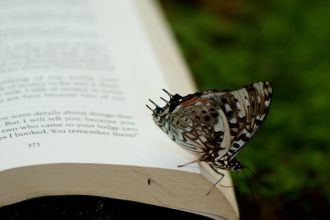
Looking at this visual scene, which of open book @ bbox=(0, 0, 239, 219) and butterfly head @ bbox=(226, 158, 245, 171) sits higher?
open book @ bbox=(0, 0, 239, 219)

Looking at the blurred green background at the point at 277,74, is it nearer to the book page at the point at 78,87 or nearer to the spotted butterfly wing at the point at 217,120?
the spotted butterfly wing at the point at 217,120

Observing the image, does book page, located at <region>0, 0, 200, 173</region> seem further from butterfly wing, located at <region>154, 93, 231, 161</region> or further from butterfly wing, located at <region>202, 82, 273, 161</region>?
butterfly wing, located at <region>202, 82, 273, 161</region>

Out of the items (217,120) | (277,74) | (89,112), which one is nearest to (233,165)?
(217,120)

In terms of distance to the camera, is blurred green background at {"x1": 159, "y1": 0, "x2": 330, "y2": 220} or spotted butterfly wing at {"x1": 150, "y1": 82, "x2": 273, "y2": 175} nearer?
spotted butterfly wing at {"x1": 150, "y1": 82, "x2": 273, "y2": 175}

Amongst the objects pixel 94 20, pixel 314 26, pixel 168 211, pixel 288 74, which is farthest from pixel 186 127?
pixel 314 26

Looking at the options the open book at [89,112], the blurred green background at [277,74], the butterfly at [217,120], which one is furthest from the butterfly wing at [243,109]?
the blurred green background at [277,74]

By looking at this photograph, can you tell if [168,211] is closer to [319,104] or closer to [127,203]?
[127,203]

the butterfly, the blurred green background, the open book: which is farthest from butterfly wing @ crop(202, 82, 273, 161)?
the blurred green background
